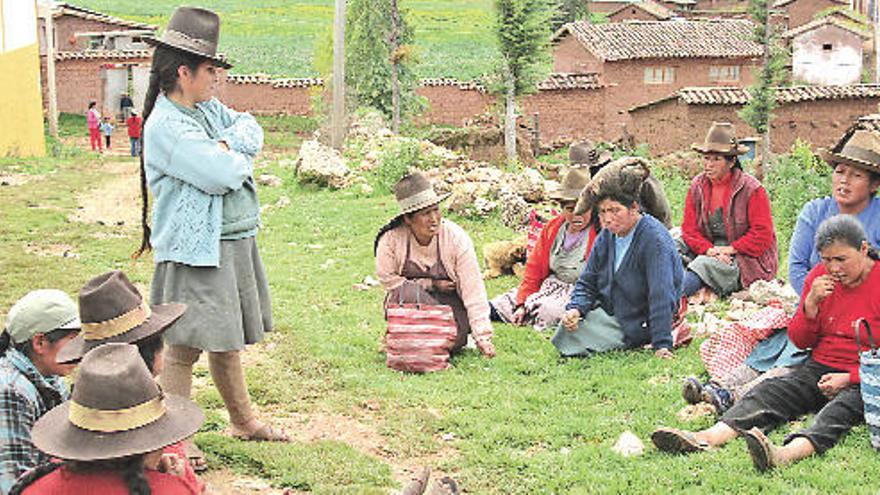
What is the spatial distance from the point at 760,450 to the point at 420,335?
2.93 meters

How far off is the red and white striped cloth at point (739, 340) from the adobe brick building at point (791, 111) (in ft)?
82.5

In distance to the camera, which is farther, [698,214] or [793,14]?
[793,14]

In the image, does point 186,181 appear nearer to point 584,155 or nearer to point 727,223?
point 727,223

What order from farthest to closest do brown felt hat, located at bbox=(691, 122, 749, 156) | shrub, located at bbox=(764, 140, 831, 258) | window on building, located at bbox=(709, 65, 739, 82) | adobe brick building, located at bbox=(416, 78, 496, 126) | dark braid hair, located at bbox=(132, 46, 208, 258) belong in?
window on building, located at bbox=(709, 65, 739, 82) → adobe brick building, located at bbox=(416, 78, 496, 126) → shrub, located at bbox=(764, 140, 831, 258) → brown felt hat, located at bbox=(691, 122, 749, 156) → dark braid hair, located at bbox=(132, 46, 208, 258)

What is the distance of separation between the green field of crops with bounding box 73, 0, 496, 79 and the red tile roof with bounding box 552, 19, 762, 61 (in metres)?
7.08

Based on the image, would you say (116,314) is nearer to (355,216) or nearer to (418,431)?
(418,431)

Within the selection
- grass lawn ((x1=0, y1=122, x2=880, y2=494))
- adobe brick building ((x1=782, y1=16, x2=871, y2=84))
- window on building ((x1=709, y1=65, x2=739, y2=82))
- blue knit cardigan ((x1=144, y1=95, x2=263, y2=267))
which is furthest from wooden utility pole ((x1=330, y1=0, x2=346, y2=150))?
adobe brick building ((x1=782, y1=16, x2=871, y2=84))

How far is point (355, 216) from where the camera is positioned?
1463 cm

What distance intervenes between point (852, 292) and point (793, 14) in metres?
62.8

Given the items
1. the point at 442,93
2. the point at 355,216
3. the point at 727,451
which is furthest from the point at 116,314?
the point at 442,93

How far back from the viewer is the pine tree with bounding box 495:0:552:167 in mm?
28531

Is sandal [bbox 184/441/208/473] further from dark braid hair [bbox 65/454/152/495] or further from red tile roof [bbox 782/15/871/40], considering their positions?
red tile roof [bbox 782/15/871/40]

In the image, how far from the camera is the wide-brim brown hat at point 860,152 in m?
6.08

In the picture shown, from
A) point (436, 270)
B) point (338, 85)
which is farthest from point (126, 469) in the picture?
point (338, 85)
